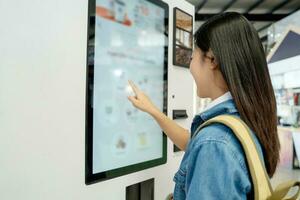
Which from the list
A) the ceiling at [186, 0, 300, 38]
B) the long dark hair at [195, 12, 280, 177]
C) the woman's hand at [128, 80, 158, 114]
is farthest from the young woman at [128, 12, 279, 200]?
the ceiling at [186, 0, 300, 38]

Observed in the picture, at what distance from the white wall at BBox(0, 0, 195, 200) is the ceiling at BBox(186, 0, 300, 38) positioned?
4.58m

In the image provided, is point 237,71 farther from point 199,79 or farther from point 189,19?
point 189,19

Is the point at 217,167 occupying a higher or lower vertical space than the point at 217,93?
lower

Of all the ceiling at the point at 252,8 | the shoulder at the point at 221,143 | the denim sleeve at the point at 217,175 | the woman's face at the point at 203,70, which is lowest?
the denim sleeve at the point at 217,175

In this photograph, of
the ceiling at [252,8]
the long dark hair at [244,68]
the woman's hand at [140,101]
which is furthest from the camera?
the ceiling at [252,8]

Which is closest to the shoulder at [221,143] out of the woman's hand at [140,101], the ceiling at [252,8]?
the woman's hand at [140,101]

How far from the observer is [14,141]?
0.84 meters

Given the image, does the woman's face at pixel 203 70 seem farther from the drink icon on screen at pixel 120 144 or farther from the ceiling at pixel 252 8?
the ceiling at pixel 252 8

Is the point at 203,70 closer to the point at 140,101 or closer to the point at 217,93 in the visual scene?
the point at 217,93

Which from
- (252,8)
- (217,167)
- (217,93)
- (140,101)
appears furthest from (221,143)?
(252,8)

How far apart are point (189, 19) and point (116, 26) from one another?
0.61 m

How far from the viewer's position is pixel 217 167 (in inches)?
27.1

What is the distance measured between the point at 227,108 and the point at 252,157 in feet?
0.52

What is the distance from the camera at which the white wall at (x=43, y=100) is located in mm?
826
